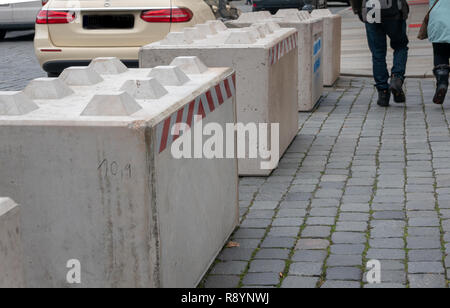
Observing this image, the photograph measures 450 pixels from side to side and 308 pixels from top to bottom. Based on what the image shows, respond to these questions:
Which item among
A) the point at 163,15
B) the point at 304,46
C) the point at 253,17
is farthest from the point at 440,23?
the point at 163,15

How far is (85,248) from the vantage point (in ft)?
11.0

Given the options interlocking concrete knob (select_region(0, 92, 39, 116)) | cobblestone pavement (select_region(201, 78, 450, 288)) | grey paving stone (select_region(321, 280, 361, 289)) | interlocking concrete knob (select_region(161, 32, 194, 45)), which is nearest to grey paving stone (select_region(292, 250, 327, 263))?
cobblestone pavement (select_region(201, 78, 450, 288))

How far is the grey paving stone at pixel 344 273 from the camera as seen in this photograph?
4160 mm

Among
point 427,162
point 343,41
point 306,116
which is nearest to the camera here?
point 427,162

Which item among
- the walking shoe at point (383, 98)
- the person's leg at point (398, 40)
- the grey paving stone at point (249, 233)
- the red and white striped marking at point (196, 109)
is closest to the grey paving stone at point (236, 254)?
the grey paving stone at point (249, 233)

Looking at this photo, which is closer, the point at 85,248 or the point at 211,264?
the point at 85,248

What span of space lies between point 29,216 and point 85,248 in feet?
0.87

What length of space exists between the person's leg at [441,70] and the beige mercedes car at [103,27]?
2.71m

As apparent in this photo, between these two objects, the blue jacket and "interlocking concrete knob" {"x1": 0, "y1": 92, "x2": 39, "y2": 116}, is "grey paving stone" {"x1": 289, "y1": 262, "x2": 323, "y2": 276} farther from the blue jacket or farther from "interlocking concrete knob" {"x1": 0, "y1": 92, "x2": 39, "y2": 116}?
the blue jacket

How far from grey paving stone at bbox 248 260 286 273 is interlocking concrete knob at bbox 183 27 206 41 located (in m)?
2.38

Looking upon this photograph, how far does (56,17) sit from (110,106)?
19.8 feet

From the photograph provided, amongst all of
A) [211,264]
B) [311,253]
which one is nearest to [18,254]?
[211,264]

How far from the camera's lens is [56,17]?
911 centimetres
